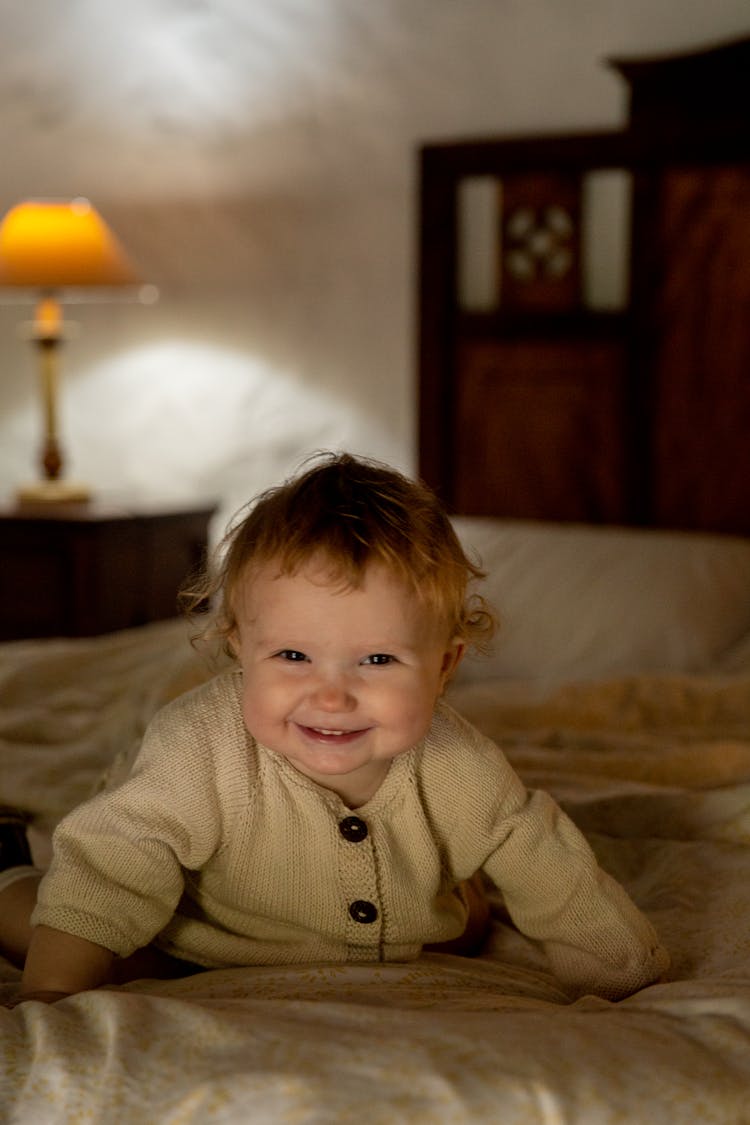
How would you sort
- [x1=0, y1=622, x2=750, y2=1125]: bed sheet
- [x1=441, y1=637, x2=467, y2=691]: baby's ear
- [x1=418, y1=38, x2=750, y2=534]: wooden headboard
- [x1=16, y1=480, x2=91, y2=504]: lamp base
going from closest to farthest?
[x1=0, y1=622, x2=750, y2=1125]: bed sheet → [x1=441, y1=637, x2=467, y2=691]: baby's ear → [x1=418, y1=38, x2=750, y2=534]: wooden headboard → [x1=16, y1=480, x2=91, y2=504]: lamp base

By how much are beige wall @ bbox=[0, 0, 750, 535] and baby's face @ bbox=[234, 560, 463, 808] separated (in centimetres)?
208

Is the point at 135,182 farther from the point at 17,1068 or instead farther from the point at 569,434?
the point at 17,1068

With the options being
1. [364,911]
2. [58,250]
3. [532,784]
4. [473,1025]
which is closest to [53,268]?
[58,250]

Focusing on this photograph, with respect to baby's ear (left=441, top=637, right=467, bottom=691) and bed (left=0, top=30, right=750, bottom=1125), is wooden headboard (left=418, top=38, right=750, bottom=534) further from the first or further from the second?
baby's ear (left=441, top=637, right=467, bottom=691)

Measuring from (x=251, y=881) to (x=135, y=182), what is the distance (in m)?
2.67

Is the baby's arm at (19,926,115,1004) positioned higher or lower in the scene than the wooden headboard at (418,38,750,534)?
lower

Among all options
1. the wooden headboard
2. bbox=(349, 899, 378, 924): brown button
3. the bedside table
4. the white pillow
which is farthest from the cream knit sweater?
the bedside table

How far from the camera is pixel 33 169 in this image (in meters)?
3.52

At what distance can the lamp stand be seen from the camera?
125 inches

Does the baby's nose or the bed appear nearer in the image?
the bed

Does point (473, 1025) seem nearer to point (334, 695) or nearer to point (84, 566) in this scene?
point (334, 695)

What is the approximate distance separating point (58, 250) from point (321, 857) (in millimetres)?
2251

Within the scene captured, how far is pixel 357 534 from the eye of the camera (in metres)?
1.05

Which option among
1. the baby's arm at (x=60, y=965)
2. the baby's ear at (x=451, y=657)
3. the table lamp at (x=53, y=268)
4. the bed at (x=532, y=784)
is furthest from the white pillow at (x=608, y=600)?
the baby's arm at (x=60, y=965)
